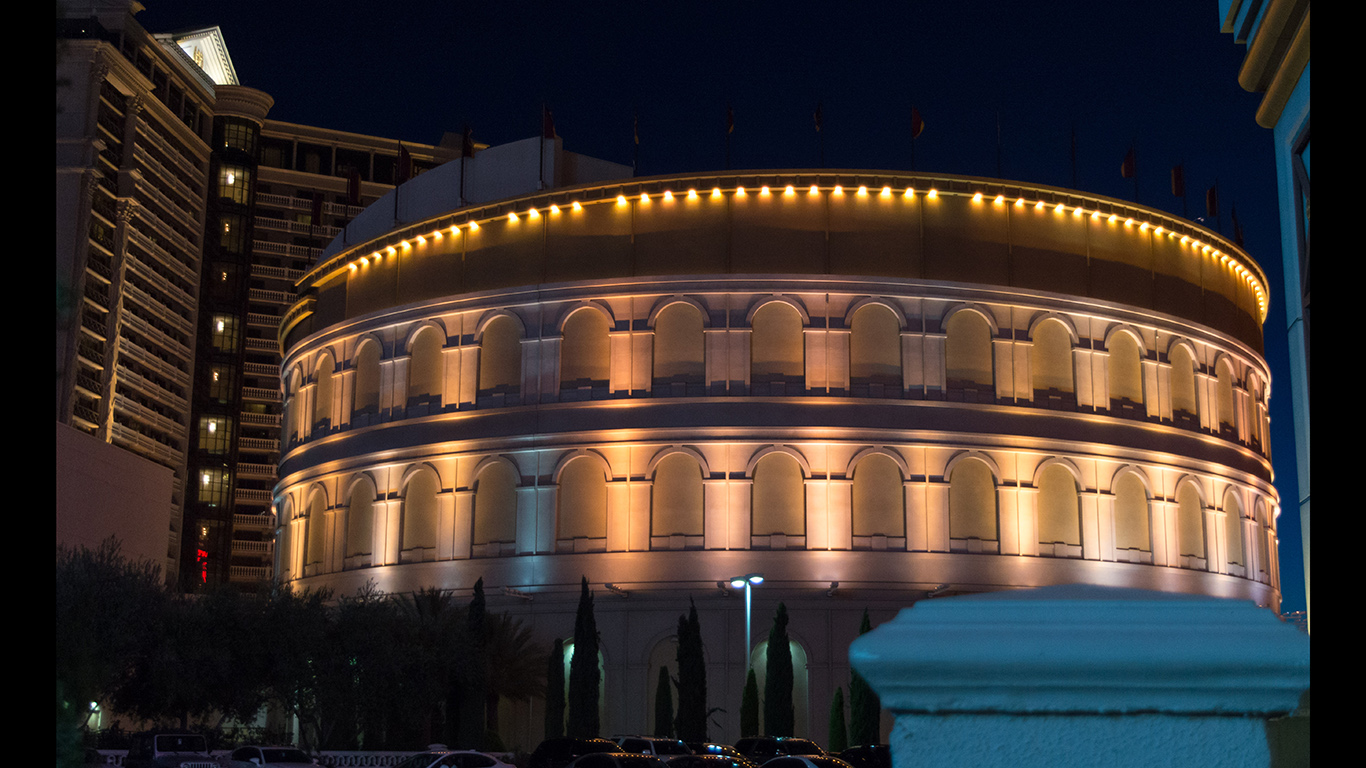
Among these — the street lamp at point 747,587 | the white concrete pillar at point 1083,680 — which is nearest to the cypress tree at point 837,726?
the street lamp at point 747,587

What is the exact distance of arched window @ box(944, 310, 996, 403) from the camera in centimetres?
5241

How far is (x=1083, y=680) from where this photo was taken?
292 cm

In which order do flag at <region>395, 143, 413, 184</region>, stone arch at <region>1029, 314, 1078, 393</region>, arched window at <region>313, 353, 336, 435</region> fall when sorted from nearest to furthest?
1. stone arch at <region>1029, 314, 1078, 393</region>
2. arched window at <region>313, 353, 336, 435</region>
3. flag at <region>395, 143, 413, 184</region>

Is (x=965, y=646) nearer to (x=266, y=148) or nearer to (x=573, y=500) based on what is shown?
(x=573, y=500)

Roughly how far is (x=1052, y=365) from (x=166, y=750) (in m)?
33.5

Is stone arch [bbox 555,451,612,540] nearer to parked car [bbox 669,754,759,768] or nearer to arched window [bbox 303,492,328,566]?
arched window [bbox 303,492,328,566]

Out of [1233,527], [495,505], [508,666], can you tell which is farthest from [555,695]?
[1233,527]

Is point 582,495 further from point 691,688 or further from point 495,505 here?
point 691,688

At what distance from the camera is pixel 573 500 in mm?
52312

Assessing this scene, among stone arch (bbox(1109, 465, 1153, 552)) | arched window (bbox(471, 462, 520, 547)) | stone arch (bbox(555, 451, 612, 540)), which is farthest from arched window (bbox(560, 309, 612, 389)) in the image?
stone arch (bbox(1109, 465, 1153, 552))

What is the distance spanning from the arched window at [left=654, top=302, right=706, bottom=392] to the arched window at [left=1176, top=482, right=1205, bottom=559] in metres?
19.3

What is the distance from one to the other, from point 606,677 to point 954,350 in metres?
17.2
